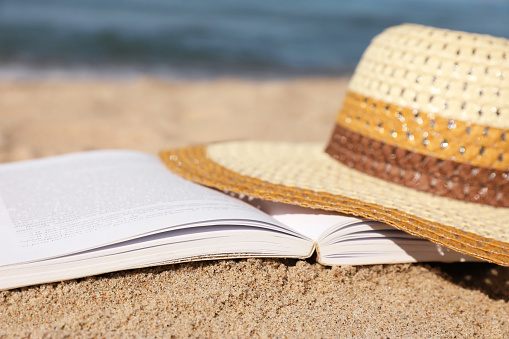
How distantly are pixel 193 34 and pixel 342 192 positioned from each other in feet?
21.0

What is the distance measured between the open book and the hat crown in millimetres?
222

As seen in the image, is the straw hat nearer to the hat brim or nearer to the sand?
the hat brim

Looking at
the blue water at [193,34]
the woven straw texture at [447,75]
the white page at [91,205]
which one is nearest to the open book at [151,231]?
the white page at [91,205]

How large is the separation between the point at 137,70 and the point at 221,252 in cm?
445

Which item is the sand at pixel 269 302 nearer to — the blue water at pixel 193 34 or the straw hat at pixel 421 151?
the straw hat at pixel 421 151

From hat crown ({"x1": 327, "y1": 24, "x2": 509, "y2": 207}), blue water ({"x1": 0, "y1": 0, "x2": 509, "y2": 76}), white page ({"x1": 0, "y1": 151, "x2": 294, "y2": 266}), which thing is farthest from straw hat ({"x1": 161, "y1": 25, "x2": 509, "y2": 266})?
blue water ({"x1": 0, "y1": 0, "x2": 509, "y2": 76})

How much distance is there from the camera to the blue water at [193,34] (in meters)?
5.61

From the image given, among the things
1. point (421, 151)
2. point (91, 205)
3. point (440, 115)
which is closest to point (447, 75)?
point (440, 115)

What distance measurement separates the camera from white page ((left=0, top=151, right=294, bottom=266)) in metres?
1.08

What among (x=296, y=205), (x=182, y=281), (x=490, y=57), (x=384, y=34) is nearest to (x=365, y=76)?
(x=384, y=34)

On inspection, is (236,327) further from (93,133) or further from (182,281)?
(93,133)

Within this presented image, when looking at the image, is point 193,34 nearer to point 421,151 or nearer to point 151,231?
point 421,151

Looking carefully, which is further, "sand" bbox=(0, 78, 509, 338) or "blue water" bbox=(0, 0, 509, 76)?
"blue water" bbox=(0, 0, 509, 76)

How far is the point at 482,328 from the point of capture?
119 centimetres
